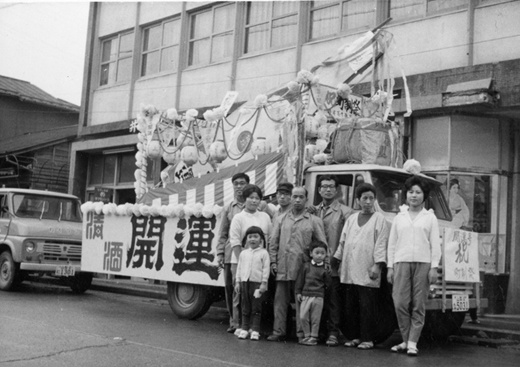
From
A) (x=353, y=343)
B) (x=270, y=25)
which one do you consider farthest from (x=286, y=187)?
(x=270, y=25)

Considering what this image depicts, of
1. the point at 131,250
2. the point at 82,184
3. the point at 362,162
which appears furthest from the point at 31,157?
the point at 362,162

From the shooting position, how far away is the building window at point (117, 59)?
19391 mm

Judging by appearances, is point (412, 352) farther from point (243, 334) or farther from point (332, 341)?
point (243, 334)

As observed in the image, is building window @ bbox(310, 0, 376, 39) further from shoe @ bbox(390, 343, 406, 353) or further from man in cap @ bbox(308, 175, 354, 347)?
shoe @ bbox(390, 343, 406, 353)

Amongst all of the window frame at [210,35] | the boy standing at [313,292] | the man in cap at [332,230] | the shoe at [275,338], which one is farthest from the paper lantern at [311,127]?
the window frame at [210,35]

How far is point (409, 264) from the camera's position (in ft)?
→ 22.9

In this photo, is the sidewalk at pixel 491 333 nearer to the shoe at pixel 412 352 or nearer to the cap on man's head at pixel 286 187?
the shoe at pixel 412 352

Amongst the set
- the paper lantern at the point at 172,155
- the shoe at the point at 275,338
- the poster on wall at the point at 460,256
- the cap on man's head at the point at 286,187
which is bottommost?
the shoe at the point at 275,338

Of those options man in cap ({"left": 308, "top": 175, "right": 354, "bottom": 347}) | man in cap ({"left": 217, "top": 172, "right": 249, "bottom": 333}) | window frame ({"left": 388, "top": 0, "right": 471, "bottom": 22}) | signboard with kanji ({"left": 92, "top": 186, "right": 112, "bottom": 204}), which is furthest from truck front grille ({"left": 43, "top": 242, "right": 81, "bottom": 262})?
window frame ({"left": 388, "top": 0, "right": 471, "bottom": 22})

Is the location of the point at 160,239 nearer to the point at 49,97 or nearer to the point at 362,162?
the point at 362,162

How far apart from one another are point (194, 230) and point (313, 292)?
8.10 ft

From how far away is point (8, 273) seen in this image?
1227 centimetres

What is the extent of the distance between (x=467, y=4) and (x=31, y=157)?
15264 mm

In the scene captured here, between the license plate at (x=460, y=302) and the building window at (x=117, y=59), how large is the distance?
14.0 metres
